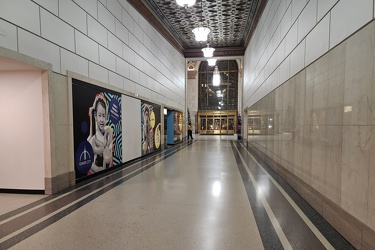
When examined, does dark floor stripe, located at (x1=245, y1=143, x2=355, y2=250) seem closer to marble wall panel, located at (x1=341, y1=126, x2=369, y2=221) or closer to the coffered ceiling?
marble wall panel, located at (x1=341, y1=126, x2=369, y2=221)

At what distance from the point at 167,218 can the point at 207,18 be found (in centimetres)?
1025

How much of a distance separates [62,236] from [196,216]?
167 centimetres

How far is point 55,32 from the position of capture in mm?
4184

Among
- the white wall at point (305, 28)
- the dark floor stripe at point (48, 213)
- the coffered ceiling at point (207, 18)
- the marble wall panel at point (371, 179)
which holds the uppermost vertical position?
the coffered ceiling at point (207, 18)

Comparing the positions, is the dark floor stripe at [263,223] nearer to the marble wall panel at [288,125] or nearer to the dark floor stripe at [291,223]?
the dark floor stripe at [291,223]

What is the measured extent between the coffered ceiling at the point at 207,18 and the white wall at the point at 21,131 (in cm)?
520

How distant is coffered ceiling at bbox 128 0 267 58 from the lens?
365 inches

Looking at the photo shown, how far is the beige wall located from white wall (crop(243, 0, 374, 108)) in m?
0.17

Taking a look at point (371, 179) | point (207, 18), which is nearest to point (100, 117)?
point (371, 179)

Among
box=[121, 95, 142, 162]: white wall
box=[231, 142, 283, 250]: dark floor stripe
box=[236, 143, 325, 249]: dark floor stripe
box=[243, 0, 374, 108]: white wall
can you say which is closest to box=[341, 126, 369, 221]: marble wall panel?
box=[236, 143, 325, 249]: dark floor stripe

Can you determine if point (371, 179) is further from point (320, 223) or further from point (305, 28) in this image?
point (305, 28)

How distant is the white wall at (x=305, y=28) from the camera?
250cm

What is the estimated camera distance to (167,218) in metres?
3.00

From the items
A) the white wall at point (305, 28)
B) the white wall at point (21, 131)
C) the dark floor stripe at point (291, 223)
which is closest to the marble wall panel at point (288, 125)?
the white wall at point (305, 28)
